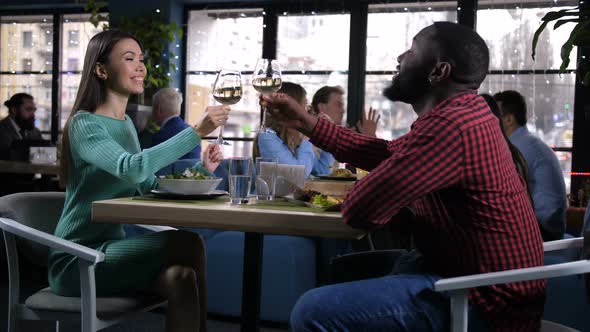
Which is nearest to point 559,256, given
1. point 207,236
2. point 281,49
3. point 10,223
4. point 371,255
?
point 371,255

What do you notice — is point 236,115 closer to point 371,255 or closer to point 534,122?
point 534,122

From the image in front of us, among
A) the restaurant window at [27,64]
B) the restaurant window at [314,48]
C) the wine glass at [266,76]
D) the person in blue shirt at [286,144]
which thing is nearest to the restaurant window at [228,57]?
the restaurant window at [314,48]

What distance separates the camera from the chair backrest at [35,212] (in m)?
1.95

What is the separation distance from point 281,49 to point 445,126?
6426 millimetres

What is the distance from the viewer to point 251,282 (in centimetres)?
193

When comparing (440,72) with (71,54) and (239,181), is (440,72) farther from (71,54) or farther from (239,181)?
(71,54)

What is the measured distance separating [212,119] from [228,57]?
6.14 m

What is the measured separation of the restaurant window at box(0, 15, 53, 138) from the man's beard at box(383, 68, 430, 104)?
763 centimetres

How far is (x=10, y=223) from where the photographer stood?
1811 millimetres

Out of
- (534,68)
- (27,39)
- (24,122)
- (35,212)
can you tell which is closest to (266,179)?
(35,212)

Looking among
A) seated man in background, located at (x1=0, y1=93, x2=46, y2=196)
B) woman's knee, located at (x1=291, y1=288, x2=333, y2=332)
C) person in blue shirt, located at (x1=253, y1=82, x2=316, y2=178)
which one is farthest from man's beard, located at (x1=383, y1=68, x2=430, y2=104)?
seated man in background, located at (x1=0, y1=93, x2=46, y2=196)

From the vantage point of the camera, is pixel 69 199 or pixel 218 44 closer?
pixel 69 199

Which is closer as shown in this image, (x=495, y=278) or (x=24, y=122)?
(x=495, y=278)

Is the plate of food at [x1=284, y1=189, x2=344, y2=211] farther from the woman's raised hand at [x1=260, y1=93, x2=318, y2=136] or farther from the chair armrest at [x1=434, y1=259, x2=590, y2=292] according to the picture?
the chair armrest at [x1=434, y1=259, x2=590, y2=292]
